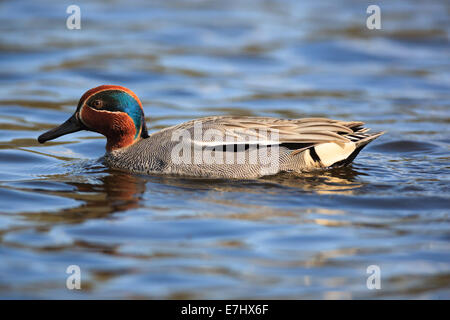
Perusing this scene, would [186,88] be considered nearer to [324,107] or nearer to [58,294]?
[324,107]

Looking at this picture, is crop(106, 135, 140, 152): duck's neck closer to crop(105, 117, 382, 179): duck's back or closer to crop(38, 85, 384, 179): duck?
crop(38, 85, 384, 179): duck

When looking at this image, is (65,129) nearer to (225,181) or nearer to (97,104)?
(97,104)

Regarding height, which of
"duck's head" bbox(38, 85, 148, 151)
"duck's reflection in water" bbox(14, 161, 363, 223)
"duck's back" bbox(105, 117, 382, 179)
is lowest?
"duck's reflection in water" bbox(14, 161, 363, 223)

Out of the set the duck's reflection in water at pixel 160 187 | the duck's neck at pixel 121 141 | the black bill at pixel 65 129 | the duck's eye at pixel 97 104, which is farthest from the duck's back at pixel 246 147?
the black bill at pixel 65 129

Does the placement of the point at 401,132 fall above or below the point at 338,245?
above

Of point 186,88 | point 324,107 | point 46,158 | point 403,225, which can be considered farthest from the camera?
point 186,88

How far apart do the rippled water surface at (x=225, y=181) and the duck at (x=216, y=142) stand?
17cm

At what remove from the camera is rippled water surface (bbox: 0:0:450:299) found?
498cm

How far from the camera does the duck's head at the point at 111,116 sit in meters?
7.30

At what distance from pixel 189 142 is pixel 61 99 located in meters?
4.42

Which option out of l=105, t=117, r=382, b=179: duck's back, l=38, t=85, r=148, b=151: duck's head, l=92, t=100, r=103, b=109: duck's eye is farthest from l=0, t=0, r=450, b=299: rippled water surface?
l=92, t=100, r=103, b=109: duck's eye

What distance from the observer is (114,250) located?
5.29 meters

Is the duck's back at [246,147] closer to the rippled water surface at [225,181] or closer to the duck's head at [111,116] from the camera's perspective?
the rippled water surface at [225,181]
